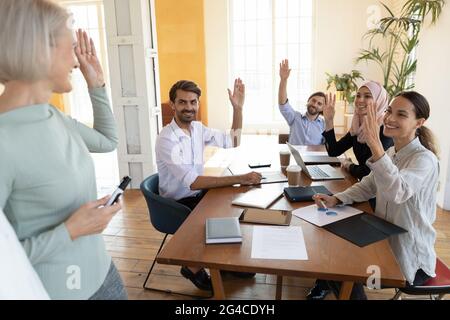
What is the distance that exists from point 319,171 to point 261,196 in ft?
2.17

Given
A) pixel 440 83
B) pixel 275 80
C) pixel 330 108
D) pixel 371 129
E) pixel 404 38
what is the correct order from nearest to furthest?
pixel 371 129
pixel 330 108
pixel 440 83
pixel 404 38
pixel 275 80

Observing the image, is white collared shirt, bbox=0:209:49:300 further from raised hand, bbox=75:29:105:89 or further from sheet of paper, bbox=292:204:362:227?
sheet of paper, bbox=292:204:362:227

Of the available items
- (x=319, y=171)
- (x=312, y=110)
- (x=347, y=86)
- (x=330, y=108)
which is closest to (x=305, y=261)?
(x=319, y=171)

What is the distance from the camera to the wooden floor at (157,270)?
7.36 ft

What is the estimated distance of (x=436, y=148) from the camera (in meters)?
1.64

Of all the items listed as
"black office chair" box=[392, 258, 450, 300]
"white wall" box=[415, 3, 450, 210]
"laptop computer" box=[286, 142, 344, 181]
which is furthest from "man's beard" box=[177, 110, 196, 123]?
"white wall" box=[415, 3, 450, 210]

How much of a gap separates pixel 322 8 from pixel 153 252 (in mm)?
6829

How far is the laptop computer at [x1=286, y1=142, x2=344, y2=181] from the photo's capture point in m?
2.17

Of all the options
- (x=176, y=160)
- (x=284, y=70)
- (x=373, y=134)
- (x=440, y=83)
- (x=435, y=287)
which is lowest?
(x=435, y=287)

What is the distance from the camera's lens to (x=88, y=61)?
3.67 feet

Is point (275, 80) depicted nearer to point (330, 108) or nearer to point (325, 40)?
point (325, 40)

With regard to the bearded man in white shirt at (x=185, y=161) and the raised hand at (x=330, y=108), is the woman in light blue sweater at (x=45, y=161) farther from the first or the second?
the raised hand at (x=330, y=108)

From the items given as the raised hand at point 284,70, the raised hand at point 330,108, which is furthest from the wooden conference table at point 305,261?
the raised hand at point 284,70
